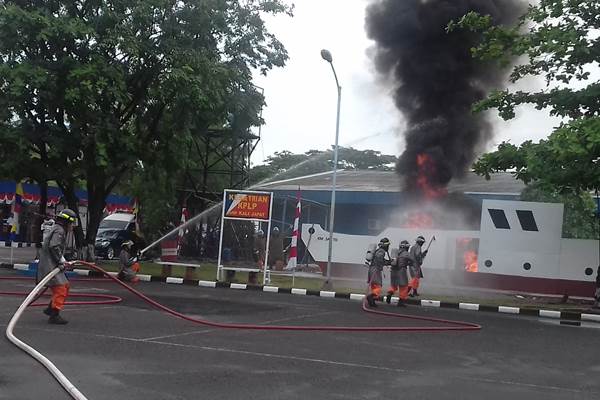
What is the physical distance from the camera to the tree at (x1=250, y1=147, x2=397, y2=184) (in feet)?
174

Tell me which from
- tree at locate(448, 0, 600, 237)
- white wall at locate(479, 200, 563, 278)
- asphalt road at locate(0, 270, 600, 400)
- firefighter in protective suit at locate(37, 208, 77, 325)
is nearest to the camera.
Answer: asphalt road at locate(0, 270, 600, 400)

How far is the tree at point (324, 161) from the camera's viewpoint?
5297 centimetres

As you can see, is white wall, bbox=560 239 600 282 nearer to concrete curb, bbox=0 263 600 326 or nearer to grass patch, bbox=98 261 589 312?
grass patch, bbox=98 261 589 312

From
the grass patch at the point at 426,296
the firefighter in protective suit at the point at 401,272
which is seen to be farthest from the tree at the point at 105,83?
the firefighter in protective suit at the point at 401,272

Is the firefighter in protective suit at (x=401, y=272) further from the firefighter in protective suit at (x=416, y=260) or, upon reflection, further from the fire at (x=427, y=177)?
the fire at (x=427, y=177)

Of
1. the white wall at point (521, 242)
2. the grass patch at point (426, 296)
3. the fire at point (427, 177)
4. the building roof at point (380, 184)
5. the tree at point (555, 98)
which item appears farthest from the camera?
the building roof at point (380, 184)

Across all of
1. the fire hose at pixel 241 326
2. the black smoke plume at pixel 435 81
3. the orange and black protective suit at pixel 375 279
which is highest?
the black smoke plume at pixel 435 81

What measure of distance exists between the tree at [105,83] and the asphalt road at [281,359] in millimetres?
8537

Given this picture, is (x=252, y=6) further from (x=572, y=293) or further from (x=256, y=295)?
(x=572, y=293)

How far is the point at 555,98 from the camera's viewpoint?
1533 cm

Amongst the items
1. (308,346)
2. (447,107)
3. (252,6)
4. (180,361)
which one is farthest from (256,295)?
(252,6)

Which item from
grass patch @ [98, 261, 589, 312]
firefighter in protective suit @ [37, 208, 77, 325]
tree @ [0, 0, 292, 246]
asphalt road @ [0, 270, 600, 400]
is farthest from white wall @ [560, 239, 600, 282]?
firefighter in protective suit @ [37, 208, 77, 325]

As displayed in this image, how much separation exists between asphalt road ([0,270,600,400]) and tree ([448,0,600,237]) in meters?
3.69

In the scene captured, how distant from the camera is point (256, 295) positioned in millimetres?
15336
